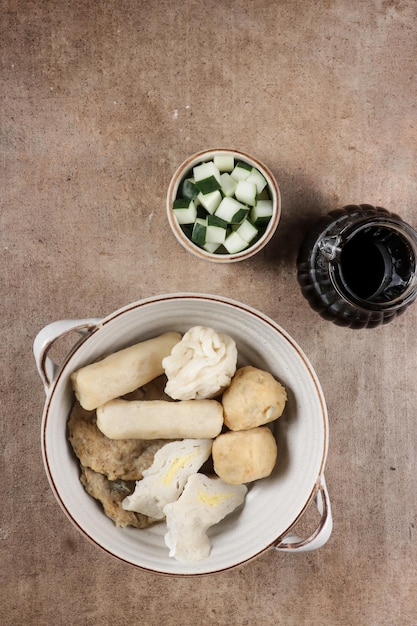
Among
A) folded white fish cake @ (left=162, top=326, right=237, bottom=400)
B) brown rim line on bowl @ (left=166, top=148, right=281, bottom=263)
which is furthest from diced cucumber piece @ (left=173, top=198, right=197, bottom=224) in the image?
folded white fish cake @ (left=162, top=326, right=237, bottom=400)

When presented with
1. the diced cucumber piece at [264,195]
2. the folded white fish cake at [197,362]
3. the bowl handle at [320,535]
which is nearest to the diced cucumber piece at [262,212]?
the diced cucumber piece at [264,195]

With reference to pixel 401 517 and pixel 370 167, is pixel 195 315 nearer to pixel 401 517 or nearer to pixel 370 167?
pixel 370 167

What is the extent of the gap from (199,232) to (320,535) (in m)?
0.57

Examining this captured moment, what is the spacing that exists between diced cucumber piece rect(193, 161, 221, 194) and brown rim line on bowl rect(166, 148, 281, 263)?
0.02m

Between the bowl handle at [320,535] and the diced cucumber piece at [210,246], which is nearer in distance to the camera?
the bowl handle at [320,535]

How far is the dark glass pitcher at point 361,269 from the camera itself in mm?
1031

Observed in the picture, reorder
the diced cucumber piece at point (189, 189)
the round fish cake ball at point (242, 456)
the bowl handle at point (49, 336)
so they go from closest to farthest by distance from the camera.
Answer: the bowl handle at point (49, 336) → the round fish cake ball at point (242, 456) → the diced cucumber piece at point (189, 189)

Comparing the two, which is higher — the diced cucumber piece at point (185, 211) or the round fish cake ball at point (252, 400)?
the diced cucumber piece at point (185, 211)

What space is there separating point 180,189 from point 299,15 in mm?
452

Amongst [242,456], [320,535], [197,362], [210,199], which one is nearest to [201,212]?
[210,199]

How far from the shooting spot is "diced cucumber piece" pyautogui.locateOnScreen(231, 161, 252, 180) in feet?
3.71

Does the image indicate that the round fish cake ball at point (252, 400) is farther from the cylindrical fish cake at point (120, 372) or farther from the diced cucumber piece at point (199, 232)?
the diced cucumber piece at point (199, 232)

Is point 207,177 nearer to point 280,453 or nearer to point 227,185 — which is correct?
point 227,185

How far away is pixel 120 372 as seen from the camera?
103 cm
